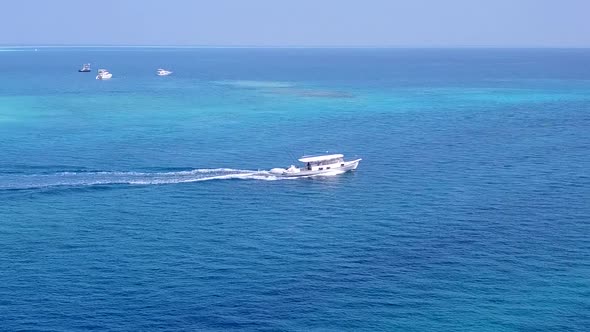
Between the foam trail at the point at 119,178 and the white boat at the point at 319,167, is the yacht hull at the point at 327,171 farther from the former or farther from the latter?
the foam trail at the point at 119,178

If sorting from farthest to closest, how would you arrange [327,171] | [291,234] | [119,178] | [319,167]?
[327,171] → [319,167] → [119,178] → [291,234]

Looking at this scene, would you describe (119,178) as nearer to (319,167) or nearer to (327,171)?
(319,167)

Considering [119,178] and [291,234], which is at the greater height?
[119,178]

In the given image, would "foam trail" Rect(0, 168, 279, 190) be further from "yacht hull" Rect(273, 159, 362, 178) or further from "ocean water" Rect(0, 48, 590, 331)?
"yacht hull" Rect(273, 159, 362, 178)

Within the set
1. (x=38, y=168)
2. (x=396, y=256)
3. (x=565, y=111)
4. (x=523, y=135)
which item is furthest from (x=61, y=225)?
(x=565, y=111)

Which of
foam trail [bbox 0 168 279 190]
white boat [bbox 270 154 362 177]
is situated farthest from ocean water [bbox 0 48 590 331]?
white boat [bbox 270 154 362 177]

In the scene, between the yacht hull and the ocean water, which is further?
the yacht hull

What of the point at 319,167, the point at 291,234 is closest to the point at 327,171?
the point at 319,167
